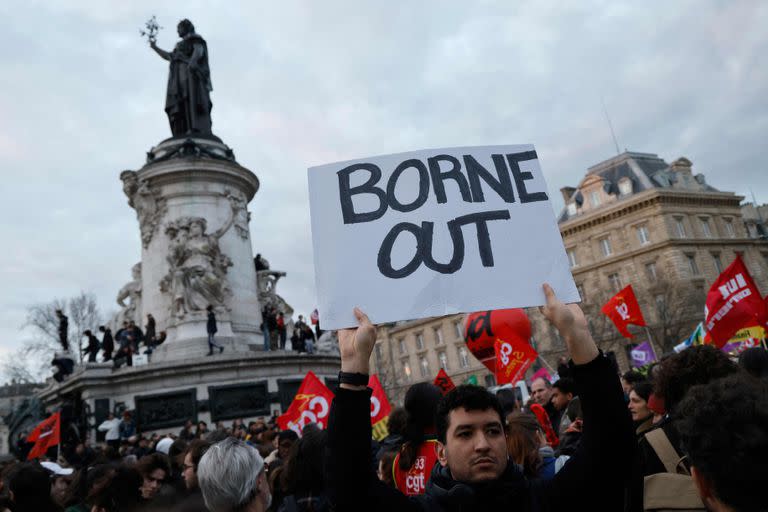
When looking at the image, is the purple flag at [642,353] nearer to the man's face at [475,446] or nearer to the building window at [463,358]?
the man's face at [475,446]

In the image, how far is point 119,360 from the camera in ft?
69.6

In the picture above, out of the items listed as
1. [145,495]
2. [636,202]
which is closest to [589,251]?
[636,202]

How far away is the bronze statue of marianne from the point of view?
2625 cm

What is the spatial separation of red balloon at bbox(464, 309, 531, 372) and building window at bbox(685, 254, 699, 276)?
56.0m

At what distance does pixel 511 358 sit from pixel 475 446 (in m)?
7.64

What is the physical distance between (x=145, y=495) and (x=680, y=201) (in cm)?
6623

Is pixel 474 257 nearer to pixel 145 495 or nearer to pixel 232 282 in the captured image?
pixel 145 495

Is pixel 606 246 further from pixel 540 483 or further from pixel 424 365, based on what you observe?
pixel 540 483

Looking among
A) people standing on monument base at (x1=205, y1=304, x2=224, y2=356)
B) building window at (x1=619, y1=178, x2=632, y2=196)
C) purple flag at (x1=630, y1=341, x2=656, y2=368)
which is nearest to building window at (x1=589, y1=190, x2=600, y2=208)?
building window at (x1=619, y1=178, x2=632, y2=196)

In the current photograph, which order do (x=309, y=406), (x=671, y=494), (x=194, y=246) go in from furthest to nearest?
(x=194, y=246), (x=309, y=406), (x=671, y=494)

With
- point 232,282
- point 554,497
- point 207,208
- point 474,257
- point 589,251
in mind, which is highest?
point 589,251

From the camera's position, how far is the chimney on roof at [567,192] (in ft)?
238

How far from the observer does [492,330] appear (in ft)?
35.0

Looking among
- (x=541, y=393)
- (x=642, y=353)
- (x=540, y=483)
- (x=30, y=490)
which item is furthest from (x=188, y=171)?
(x=540, y=483)
